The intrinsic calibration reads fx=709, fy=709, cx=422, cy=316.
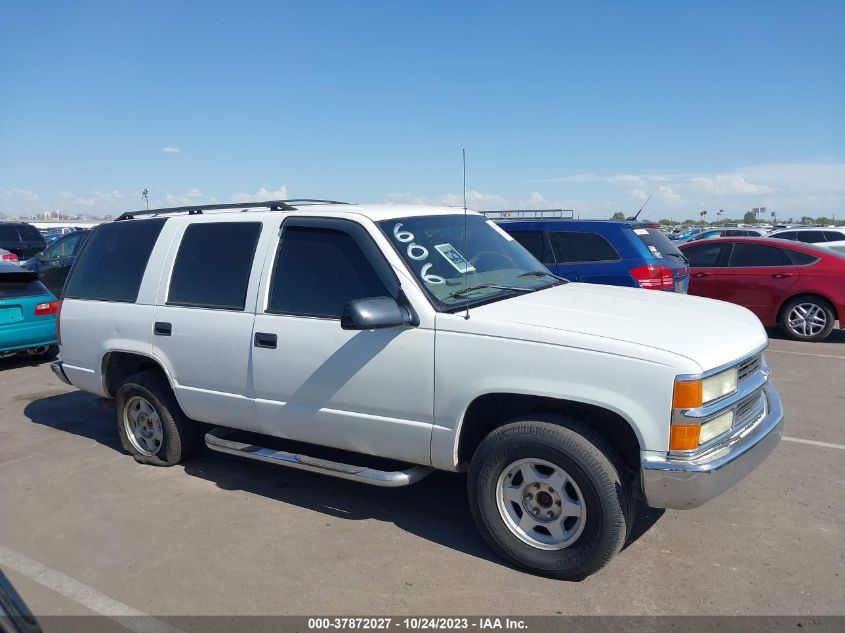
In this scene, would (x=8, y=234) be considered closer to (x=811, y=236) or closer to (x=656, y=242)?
(x=656, y=242)

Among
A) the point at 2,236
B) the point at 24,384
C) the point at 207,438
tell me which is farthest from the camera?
the point at 2,236

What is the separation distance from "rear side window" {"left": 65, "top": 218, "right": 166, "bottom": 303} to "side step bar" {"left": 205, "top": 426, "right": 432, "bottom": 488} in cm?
136

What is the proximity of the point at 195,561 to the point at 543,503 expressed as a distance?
2.01 metres

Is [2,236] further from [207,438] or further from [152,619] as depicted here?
[152,619]

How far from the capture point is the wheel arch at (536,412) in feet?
12.2

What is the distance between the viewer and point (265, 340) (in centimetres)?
458

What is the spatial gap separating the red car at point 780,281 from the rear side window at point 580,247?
10.9 feet

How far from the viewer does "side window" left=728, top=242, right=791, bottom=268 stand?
1098 cm

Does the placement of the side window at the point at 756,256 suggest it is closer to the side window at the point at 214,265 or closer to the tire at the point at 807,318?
the tire at the point at 807,318

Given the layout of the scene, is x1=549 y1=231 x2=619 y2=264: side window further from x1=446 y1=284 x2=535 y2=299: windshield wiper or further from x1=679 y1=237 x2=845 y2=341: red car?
x1=446 y1=284 x2=535 y2=299: windshield wiper

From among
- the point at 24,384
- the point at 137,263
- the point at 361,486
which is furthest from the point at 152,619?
the point at 24,384

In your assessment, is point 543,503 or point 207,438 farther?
point 207,438

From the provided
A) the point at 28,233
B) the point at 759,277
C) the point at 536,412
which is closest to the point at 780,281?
the point at 759,277

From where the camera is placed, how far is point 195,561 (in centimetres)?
407
